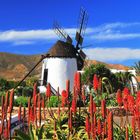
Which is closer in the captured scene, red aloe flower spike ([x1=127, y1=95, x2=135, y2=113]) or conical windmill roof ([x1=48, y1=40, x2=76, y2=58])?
red aloe flower spike ([x1=127, y1=95, x2=135, y2=113])

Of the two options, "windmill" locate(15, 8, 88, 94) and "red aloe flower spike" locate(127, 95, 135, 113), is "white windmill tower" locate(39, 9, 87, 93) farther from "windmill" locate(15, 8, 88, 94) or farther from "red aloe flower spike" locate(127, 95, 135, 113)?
"red aloe flower spike" locate(127, 95, 135, 113)

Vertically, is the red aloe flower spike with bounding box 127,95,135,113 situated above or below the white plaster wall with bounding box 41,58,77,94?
below

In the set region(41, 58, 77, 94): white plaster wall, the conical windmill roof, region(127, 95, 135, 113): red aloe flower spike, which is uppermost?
the conical windmill roof

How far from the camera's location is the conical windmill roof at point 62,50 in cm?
5328

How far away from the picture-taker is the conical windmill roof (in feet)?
175

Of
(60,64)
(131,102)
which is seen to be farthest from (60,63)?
(131,102)

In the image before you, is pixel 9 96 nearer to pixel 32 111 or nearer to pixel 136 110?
pixel 32 111

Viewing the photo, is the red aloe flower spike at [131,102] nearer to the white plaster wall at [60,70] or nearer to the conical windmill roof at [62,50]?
the white plaster wall at [60,70]

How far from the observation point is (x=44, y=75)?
2137 inches

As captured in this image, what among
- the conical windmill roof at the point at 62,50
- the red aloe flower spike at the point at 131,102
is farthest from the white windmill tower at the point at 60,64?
the red aloe flower spike at the point at 131,102

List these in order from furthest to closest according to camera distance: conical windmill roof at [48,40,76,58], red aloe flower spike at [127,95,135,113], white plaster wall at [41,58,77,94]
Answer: conical windmill roof at [48,40,76,58]
white plaster wall at [41,58,77,94]
red aloe flower spike at [127,95,135,113]

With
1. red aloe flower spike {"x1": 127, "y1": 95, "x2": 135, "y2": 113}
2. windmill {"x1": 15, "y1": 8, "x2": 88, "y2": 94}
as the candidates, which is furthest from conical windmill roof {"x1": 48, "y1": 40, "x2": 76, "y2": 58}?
red aloe flower spike {"x1": 127, "y1": 95, "x2": 135, "y2": 113}

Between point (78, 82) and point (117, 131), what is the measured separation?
105 inches

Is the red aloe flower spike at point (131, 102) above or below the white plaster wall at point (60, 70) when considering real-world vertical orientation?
below
